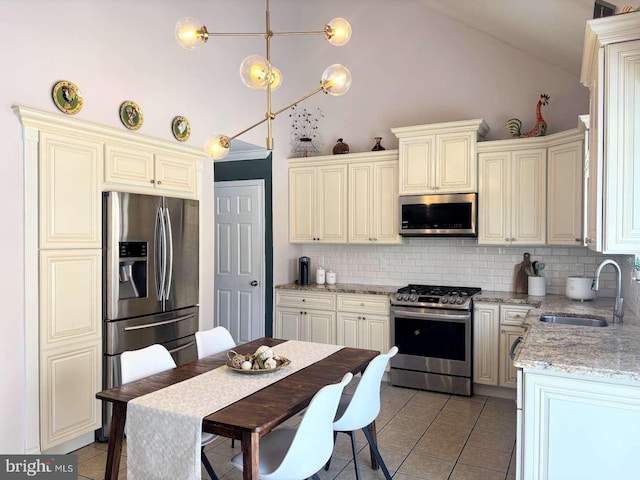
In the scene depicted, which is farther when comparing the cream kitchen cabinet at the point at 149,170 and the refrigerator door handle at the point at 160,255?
the refrigerator door handle at the point at 160,255

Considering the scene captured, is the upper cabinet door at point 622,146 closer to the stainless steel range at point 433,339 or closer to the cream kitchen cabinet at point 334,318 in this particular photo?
the stainless steel range at point 433,339

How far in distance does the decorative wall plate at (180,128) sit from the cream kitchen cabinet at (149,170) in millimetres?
189

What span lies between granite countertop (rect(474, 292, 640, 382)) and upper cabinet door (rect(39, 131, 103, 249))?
2.83 m

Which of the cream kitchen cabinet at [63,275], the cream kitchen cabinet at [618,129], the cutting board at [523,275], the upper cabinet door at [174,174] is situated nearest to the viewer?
the cream kitchen cabinet at [618,129]

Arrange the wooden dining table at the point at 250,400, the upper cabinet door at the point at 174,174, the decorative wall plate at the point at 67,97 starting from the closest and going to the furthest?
1. the wooden dining table at the point at 250,400
2. the decorative wall plate at the point at 67,97
3. the upper cabinet door at the point at 174,174

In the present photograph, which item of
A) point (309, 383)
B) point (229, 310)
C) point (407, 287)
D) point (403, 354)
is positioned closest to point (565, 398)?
point (309, 383)

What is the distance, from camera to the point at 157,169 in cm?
383

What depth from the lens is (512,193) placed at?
4.52 meters

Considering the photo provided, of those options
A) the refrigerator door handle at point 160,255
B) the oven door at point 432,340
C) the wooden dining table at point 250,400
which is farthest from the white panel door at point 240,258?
the wooden dining table at point 250,400

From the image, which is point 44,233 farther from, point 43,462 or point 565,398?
point 565,398

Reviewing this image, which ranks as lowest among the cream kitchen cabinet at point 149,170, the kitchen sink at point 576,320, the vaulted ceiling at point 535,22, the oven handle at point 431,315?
the oven handle at point 431,315

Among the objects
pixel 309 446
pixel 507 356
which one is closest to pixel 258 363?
pixel 309 446

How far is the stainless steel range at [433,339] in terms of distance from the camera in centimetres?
443

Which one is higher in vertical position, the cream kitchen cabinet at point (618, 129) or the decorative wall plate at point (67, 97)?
the decorative wall plate at point (67, 97)
